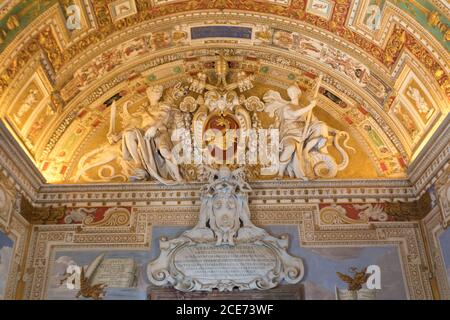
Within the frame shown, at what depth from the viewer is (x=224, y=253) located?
29.8 ft

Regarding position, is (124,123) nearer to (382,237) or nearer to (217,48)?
(217,48)

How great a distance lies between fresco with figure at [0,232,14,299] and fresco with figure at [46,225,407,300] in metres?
0.86

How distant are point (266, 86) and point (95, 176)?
169 inches

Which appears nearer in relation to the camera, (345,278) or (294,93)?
(345,278)

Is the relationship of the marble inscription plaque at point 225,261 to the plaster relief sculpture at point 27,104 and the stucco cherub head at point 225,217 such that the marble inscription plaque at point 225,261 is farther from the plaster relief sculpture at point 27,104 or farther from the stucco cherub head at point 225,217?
the plaster relief sculpture at point 27,104

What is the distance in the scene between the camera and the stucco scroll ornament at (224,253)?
8836 mm

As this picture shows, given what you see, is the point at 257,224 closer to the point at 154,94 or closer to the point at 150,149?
the point at 150,149

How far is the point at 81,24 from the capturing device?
371 inches

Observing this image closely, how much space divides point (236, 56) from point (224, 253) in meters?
4.51

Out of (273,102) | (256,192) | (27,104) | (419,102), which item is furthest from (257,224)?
(27,104)

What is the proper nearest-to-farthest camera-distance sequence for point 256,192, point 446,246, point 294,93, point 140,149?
point 446,246 < point 256,192 < point 140,149 < point 294,93

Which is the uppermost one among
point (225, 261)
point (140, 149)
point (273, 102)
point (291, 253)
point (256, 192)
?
point (273, 102)
